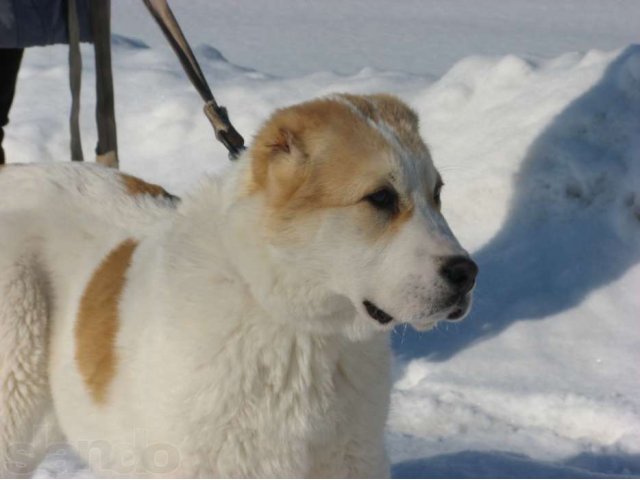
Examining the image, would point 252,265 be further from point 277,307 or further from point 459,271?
point 459,271

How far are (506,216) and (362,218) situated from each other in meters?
3.39

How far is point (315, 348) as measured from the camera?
3082 mm

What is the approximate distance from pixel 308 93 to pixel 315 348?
15.8 ft

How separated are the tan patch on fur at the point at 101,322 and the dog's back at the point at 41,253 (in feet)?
0.26

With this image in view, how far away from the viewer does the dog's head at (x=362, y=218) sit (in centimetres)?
280

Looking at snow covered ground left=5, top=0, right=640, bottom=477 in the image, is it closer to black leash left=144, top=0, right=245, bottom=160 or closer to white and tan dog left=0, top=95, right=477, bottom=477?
white and tan dog left=0, top=95, right=477, bottom=477

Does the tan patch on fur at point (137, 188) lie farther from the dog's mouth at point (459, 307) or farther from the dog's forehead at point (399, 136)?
the dog's mouth at point (459, 307)

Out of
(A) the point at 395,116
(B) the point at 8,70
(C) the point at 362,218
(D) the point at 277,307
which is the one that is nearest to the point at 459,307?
(C) the point at 362,218

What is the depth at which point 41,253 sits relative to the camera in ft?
11.7

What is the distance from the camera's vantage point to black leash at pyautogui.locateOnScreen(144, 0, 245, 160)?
13.5 feet

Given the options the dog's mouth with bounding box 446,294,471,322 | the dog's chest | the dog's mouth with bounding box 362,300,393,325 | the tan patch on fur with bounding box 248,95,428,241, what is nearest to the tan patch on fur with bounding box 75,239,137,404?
the dog's chest

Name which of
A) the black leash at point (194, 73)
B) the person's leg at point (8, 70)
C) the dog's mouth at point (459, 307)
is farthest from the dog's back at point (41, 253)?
the person's leg at point (8, 70)

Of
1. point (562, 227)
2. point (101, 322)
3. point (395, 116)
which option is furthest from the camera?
point (562, 227)

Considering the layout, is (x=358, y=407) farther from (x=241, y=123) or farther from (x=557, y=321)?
(x=241, y=123)
